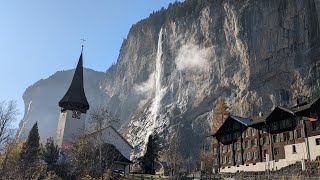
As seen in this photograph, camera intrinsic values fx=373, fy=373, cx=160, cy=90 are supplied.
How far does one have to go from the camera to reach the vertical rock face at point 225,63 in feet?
285

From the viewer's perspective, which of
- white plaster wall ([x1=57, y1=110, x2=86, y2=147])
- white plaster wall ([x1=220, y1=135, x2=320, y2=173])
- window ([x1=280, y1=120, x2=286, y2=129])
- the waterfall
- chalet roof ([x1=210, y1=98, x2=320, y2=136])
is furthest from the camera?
the waterfall

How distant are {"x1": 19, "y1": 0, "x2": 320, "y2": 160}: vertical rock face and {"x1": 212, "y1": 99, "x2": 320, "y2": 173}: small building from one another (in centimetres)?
3011

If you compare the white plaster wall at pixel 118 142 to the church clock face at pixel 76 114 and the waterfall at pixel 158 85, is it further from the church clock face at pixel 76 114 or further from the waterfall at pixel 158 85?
the waterfall at pixel 158 85

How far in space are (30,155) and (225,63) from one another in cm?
6465

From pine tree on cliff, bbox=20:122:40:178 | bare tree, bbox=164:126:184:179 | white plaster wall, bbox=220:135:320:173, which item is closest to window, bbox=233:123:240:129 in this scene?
white plaster wall, bbox=220:135:320:173

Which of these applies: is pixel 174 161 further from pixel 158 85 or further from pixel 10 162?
pixel 158 85

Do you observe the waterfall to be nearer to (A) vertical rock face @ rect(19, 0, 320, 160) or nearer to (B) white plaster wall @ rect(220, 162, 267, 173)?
(A) vertical rock face @ rect(19, 0, 320, 160)

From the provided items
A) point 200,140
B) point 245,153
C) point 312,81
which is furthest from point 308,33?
point 245,153

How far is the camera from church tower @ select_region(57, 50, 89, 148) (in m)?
55.5

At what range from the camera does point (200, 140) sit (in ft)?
315

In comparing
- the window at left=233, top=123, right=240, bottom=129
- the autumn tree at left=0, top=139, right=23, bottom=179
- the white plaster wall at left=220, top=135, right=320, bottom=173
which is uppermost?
the window at left=233, top=123, right=240, bottom=129

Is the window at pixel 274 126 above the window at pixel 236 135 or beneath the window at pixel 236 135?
above

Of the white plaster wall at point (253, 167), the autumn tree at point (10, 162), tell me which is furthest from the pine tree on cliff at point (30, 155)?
the white plaster wall at point (253, 167)

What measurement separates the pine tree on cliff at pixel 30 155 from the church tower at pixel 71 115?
4.08 m
